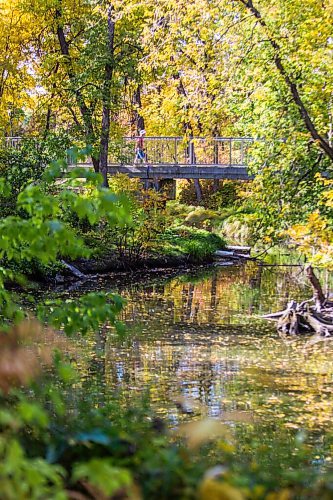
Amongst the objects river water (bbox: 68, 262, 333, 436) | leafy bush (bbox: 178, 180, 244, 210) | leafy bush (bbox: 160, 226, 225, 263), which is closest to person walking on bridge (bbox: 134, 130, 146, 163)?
leafy bush (bbox: 160, 226, 225, 263)

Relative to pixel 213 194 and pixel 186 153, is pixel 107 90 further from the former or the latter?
pixel 213 194

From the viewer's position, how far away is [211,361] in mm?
10164

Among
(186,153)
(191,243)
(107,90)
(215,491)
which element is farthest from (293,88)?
(186,153)

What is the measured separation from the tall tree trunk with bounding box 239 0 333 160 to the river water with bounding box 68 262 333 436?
3.46 metres

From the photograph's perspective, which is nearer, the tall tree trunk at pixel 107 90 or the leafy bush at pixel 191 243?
the tall tree trunk at pixel 107 90

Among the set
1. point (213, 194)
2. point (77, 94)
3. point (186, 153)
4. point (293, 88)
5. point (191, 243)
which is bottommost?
point (191, 243)

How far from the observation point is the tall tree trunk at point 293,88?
11685 mm

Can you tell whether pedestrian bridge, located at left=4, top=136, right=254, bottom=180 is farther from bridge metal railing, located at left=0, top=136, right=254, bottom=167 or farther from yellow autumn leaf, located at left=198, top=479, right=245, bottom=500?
yellow autumn leaf, located at left=198, top=479, right=245, bottom=500

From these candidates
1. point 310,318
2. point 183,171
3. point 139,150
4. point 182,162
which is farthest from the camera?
point 182,162

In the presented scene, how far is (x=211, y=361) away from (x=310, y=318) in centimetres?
333

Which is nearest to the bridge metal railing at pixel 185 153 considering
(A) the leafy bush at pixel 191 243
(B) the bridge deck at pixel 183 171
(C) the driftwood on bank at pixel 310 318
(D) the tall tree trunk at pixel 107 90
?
(B) the bridge deck at pixel 183 171

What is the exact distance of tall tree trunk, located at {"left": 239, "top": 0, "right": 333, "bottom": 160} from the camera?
11685 millimetres

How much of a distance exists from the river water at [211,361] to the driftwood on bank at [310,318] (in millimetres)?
402

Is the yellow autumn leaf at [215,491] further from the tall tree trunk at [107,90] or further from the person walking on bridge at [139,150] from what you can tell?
the person walking on bridge at [139,150]
